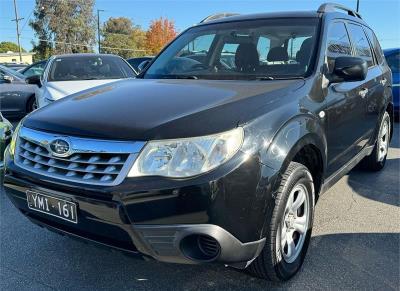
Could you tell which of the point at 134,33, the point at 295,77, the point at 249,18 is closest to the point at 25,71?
the point at 249,18

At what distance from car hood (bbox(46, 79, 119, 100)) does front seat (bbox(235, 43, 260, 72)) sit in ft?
11.9

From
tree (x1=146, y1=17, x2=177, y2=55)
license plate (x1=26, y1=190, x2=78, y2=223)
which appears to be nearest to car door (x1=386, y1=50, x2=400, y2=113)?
license plate (x1=26, y1=190, x2=78, y2=223)

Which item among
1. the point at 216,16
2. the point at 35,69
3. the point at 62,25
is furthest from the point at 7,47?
the point at 216,16

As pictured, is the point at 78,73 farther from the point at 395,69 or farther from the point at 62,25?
the point at 62,25

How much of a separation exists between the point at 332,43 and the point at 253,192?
6.08 ft

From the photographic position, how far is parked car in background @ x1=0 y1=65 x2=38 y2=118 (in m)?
9.28

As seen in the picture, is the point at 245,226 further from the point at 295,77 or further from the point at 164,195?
the point at 295,77

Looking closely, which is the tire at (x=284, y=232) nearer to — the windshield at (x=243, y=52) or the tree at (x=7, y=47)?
the windshield at (x=243, y=52)

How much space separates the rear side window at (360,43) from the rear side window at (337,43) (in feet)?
0.78

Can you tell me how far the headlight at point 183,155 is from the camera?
2113mm

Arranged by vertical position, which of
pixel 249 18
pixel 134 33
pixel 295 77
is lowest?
pixel 134 33

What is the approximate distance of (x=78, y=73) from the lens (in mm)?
7438

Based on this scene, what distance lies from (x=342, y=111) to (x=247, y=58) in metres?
0.85

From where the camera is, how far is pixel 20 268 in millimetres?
2930
